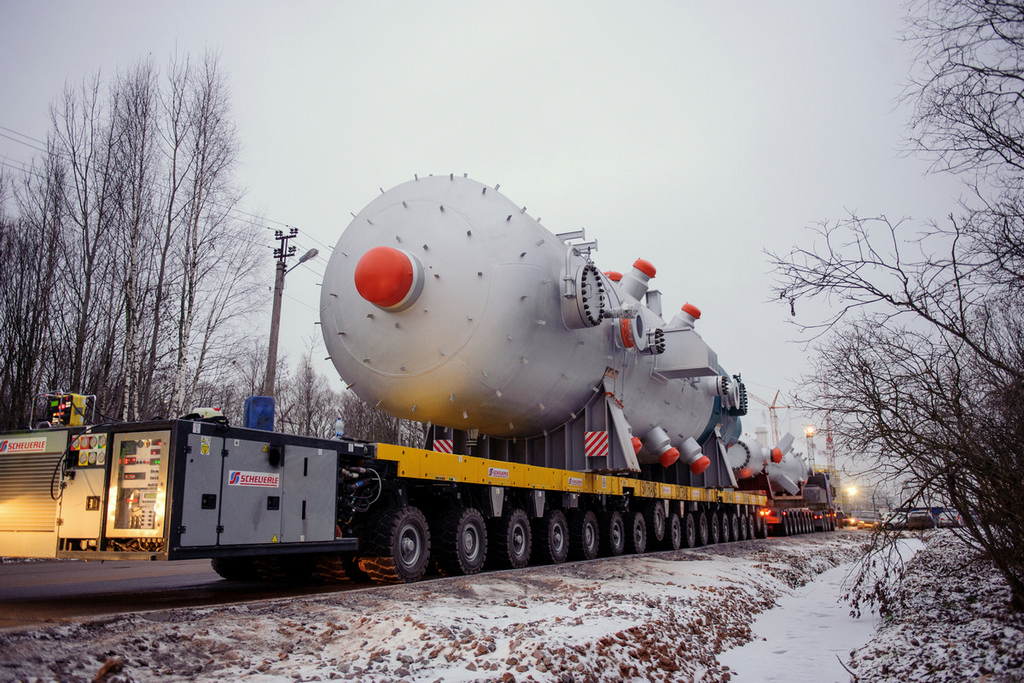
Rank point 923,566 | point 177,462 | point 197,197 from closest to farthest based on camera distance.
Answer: point 177,462 → point 923,566 → point 197,197

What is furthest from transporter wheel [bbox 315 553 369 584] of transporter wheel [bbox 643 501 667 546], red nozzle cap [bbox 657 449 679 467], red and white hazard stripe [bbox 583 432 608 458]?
transporter wheel [bbox 643 501 667 546]

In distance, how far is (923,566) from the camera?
13125 mm

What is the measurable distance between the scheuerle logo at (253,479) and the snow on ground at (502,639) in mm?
1193

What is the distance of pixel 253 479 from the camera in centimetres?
741

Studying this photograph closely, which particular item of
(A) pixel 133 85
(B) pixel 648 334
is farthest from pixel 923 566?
(A) pixel 133 85

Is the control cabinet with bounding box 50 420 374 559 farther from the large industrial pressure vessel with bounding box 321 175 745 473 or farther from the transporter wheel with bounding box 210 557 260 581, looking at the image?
the large industrial pressure vessel with bounding box 321 175 745 473

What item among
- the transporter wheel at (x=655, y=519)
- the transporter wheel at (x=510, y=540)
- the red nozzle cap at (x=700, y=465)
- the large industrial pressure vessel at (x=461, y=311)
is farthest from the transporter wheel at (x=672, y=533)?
the transporter wheel at (x=510, y=540)

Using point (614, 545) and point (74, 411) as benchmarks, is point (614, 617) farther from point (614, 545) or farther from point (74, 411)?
point (614, 545)

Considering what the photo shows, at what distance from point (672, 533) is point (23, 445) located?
1343 cm

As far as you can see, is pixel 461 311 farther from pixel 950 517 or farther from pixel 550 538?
pixel 950 517

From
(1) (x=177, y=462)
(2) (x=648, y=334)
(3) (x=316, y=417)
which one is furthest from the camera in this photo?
(3) (x=316, y=417)

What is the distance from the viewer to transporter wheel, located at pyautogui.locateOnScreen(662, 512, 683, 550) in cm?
1741

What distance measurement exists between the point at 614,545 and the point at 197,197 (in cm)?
1496

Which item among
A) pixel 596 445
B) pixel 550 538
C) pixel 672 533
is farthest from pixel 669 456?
pixel 550 538
